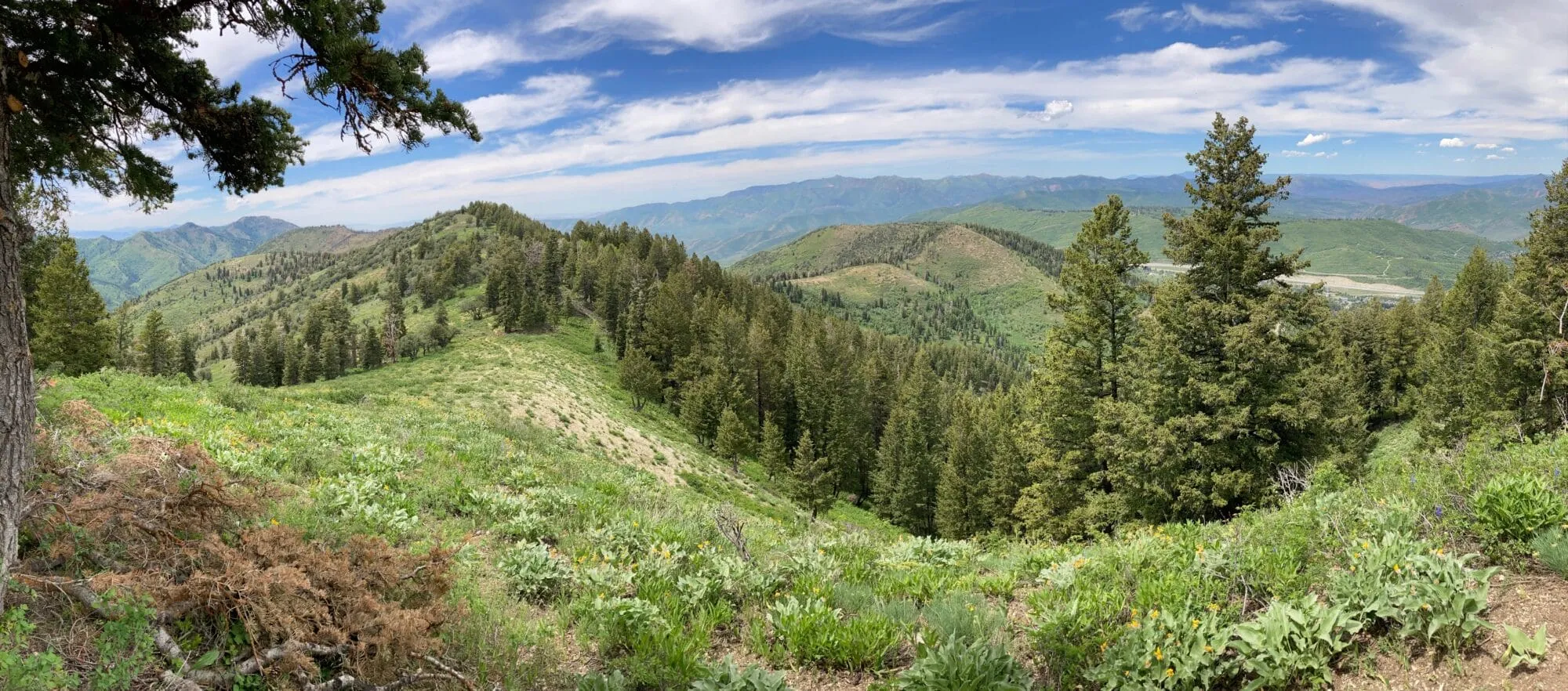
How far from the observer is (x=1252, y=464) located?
1688 centimetres

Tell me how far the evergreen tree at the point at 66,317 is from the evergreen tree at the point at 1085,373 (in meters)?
48.4

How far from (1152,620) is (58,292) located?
54.1 metres

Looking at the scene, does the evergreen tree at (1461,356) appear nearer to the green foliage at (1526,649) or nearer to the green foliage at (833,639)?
the green foliage at (1526,649)

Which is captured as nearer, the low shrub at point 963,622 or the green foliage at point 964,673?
the green foliage at point 964,673

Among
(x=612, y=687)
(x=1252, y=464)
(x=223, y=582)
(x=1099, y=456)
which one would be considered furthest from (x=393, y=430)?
(x=1252, y=464)

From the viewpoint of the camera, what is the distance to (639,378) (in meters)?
53.7

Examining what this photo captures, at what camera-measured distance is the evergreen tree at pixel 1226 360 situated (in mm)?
16297

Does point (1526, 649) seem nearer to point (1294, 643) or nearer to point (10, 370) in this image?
point (1294, 643)

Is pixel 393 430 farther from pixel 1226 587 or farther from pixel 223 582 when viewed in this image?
pixel 1226 587

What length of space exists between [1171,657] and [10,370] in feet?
28.9

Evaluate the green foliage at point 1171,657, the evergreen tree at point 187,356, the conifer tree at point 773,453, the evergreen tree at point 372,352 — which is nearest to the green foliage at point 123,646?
the green foliage at point 1171,657

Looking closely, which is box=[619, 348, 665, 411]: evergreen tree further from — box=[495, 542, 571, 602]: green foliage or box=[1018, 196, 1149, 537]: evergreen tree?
box=[495, 542, 571, 602]: green foliage

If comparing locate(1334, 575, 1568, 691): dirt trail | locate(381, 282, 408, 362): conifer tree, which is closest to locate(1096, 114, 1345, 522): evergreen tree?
locate(1334, 575, 1568, 691): dirt trail

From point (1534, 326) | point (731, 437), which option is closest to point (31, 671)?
point (1534, 326)
